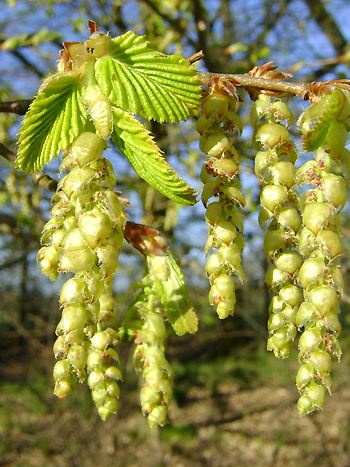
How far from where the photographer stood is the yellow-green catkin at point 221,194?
0.75m

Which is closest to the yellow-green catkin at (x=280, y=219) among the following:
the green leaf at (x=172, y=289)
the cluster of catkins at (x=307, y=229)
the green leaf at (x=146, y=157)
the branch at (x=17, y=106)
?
the cluster of catkins at (x=307, y=229)

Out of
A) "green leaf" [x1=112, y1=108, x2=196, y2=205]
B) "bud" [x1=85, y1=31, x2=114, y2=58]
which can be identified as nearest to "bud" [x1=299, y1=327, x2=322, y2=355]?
"green leaf" [x1=112, y1=108, x2=196, y2=205]

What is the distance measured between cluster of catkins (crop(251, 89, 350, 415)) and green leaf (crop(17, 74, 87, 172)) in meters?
0.26

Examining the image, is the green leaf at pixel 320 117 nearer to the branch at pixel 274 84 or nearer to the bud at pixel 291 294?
the branch at pixel 274 84

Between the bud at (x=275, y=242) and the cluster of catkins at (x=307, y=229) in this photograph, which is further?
the bud at (x=275, y=242)

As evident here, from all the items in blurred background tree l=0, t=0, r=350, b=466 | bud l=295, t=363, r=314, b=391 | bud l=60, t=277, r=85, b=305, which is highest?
bud l=60, t=277, r=85, b=305

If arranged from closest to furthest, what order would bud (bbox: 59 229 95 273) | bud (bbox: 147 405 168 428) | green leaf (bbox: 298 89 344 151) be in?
bud (bbox: 59 229 95 273) < green leaf (bbox: 298 89 344 151) < bud (bbox: 147 405 168 428)

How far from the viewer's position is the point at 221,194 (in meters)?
0.79

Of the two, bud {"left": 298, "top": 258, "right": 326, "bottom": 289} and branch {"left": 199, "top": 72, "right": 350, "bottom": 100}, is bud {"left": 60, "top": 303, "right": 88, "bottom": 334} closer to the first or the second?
bud {"left": 298, "top": 258, "right": 326, "bottom": 289}

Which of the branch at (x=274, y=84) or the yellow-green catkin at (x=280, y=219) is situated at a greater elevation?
the branch at (x=274, y=84)

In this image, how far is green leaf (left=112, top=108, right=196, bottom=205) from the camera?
0.74 meters

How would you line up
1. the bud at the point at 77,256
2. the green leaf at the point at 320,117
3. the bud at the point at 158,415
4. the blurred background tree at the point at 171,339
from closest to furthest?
the bud at the point at 77,256, the green leaf at the point at 320,117, the bud at the point at 158,415, the blurred background tree at the point at 171,339

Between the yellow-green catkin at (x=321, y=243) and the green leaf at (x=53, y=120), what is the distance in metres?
→ 0.31

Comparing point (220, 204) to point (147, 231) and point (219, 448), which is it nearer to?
point (147, 231)
